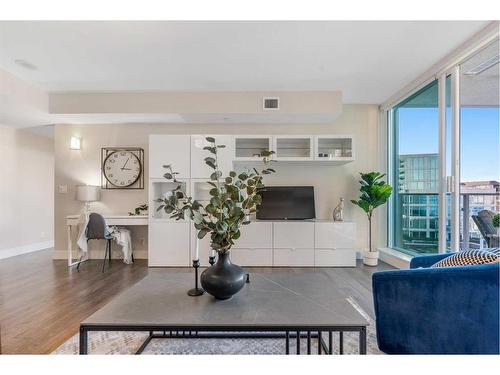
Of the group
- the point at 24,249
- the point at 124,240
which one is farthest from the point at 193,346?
the point at 24,249

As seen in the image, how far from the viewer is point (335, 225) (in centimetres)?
402

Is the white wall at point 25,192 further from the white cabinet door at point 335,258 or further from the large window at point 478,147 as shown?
the large window at point 478,147

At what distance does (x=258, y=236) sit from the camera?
4.02m

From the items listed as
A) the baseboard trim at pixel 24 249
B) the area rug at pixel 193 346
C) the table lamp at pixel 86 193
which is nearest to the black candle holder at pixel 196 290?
the area rug at pixel 193 346

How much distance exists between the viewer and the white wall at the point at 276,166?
452 centimetres

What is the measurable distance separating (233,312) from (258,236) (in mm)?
2717

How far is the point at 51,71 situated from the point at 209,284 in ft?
11.4

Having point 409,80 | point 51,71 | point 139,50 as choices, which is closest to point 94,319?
point 139,50

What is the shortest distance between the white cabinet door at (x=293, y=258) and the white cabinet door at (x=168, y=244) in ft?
4.41

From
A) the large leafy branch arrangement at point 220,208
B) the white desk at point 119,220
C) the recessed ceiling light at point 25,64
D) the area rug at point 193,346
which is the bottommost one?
the area rug at point 193,346

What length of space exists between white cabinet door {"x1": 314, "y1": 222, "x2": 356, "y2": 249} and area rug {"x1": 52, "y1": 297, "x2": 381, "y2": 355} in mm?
2041
